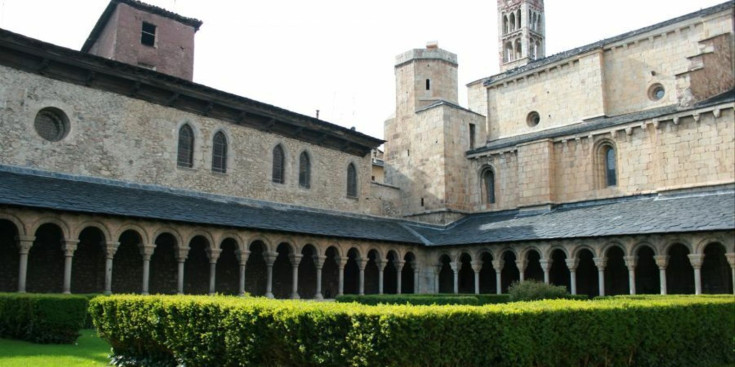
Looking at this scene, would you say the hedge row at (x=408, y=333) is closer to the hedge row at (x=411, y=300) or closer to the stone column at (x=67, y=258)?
the stone column at (x=67, y=258)

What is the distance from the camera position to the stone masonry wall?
771 inches

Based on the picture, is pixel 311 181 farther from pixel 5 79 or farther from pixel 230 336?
pixel 230 336

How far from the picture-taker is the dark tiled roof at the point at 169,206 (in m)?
17.9

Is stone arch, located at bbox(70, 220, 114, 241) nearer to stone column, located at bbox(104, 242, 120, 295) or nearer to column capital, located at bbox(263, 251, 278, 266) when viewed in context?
stone column, located at bbox(104, 242, 120, 295)

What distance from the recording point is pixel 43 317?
12617mm

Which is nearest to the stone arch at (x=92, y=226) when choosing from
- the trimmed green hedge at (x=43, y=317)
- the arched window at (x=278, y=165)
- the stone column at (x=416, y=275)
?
the trimmed green hedge at (x=43, y=317)

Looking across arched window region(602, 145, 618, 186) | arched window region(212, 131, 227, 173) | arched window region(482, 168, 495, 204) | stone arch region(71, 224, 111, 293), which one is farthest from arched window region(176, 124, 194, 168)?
arched window region(602, 145, 618, 186)

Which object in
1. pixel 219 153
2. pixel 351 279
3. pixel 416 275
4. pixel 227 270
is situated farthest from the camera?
pixel 351 279

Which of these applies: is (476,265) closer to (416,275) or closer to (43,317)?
(416,275)

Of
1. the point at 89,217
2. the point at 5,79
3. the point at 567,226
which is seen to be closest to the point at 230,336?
the point at 89,217

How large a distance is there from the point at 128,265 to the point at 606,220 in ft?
57.8

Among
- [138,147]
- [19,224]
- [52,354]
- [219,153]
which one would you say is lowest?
[52,354]

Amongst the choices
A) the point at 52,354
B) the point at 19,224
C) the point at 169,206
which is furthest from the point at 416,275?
the point at 52,354

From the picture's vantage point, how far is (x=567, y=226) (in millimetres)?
25125
